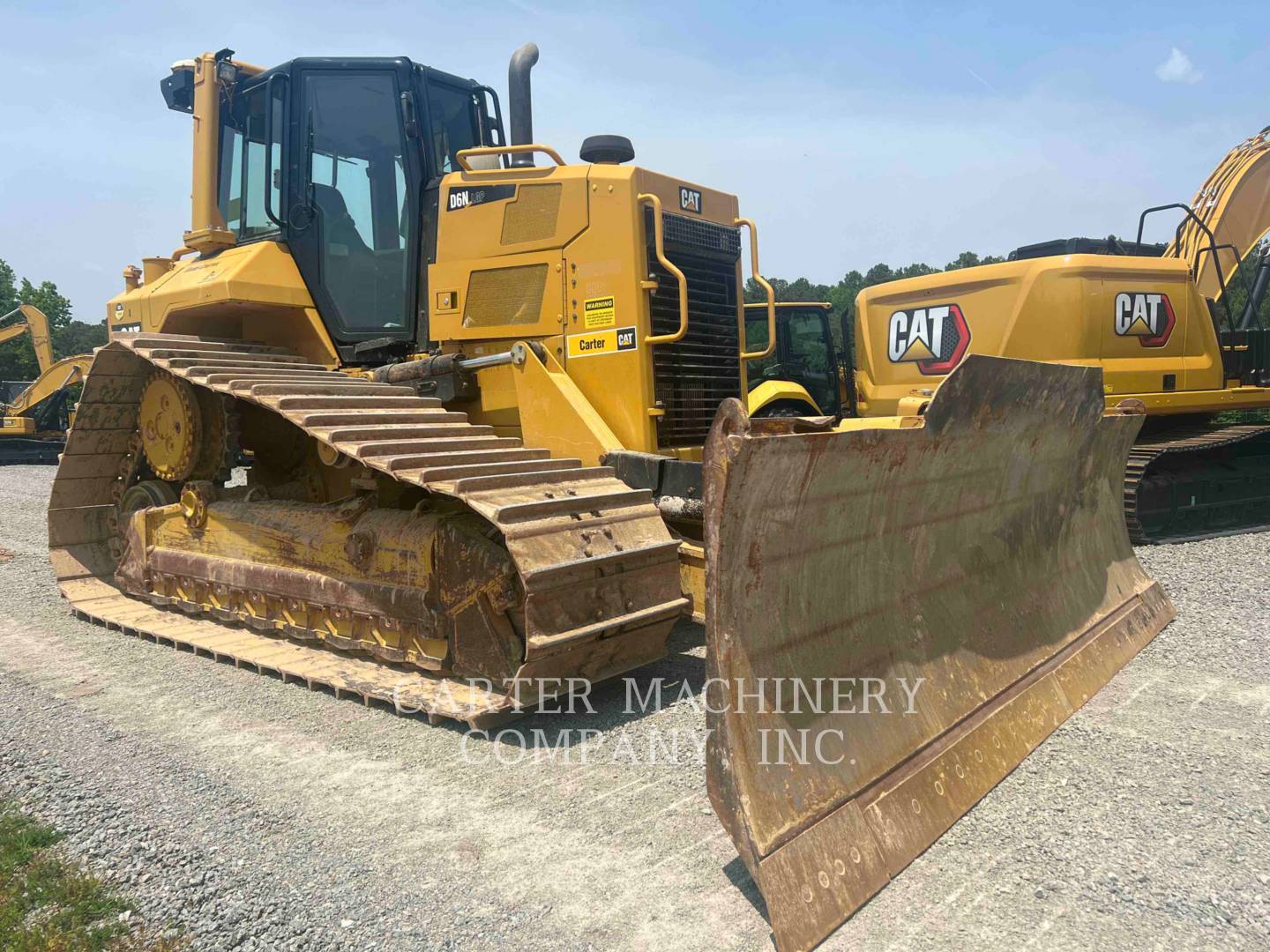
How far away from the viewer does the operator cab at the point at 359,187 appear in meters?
5.50

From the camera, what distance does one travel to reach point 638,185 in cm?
472

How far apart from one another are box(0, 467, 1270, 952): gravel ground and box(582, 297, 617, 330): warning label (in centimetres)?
175

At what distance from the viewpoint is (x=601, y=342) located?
4.79 meters

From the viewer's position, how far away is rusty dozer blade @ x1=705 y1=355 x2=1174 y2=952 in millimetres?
2330

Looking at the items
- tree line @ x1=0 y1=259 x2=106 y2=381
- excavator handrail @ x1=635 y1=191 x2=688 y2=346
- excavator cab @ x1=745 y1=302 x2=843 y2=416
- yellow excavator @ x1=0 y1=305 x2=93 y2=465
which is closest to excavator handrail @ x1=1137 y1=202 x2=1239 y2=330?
excavator cab @ x1=745 y1=302 x2=843 y2=416

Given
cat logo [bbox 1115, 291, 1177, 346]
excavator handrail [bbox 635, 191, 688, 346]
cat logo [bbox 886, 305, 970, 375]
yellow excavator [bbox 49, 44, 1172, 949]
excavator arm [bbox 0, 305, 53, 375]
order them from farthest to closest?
excavator arm [bbox 0, 305, 53, 375] → cat logo [bbox 886, 305, 970, 375] → cat logo [bbox 1115, 291, 1177, 346] → excavator handrail [bbox 635, 191, 688, 346] → yellow excavator [bbox 49, 44, 1172, 949]

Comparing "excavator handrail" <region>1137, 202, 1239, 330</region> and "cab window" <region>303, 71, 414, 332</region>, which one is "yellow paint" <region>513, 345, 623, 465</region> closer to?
"cab window" <region>303, 71, 414, 332</region>

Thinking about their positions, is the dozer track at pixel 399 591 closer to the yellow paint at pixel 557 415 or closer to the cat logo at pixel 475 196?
the yellow paint at pixel 557 415

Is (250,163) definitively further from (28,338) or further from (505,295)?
(28,338)

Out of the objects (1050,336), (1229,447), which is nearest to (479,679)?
(1050,336)

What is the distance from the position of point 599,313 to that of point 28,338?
4678cm

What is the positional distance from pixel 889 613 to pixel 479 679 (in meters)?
1.74

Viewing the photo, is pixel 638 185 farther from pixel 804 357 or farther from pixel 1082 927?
pixel 804 357

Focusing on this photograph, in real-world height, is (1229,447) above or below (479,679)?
above
